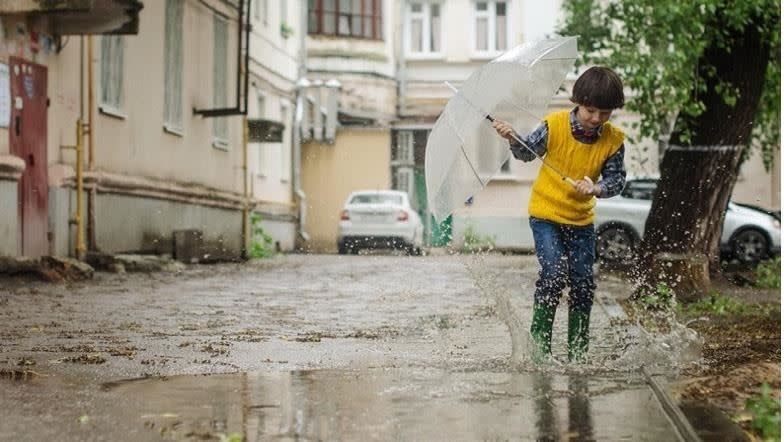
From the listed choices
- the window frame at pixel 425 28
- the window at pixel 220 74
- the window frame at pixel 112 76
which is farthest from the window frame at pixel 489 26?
the window frame at pixel 112 76

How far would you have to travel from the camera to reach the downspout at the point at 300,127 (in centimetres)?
4150

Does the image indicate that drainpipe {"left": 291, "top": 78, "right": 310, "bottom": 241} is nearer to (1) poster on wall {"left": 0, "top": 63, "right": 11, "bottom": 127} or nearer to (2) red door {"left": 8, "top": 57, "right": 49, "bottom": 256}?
(2) red door {"left": 8, "top": 57, "right": 49, "bottom": 256}

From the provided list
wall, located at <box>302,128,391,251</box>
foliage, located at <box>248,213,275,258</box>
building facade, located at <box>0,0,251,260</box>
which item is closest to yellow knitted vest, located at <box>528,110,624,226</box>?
building facade, located at <box>0,0,251,260</box>

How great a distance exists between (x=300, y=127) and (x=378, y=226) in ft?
27.1

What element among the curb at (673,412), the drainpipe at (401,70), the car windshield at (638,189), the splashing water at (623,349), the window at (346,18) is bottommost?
the splashing water at (623,349)

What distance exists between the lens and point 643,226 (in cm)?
2802

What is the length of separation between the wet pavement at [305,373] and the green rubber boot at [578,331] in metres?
0.09

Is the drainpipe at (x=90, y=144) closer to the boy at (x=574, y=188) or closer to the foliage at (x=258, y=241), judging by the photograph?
the foliage at (x=258, y=241)

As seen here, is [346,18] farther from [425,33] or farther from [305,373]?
[305,373]

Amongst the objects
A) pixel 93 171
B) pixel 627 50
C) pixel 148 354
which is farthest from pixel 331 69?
pixel 148 354

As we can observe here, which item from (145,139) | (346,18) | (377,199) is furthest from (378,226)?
(346,18)

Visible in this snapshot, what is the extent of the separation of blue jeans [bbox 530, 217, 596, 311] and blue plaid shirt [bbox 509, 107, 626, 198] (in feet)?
1.04

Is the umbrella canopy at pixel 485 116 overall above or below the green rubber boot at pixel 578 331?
above

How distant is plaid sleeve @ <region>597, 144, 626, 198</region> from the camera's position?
787cm
